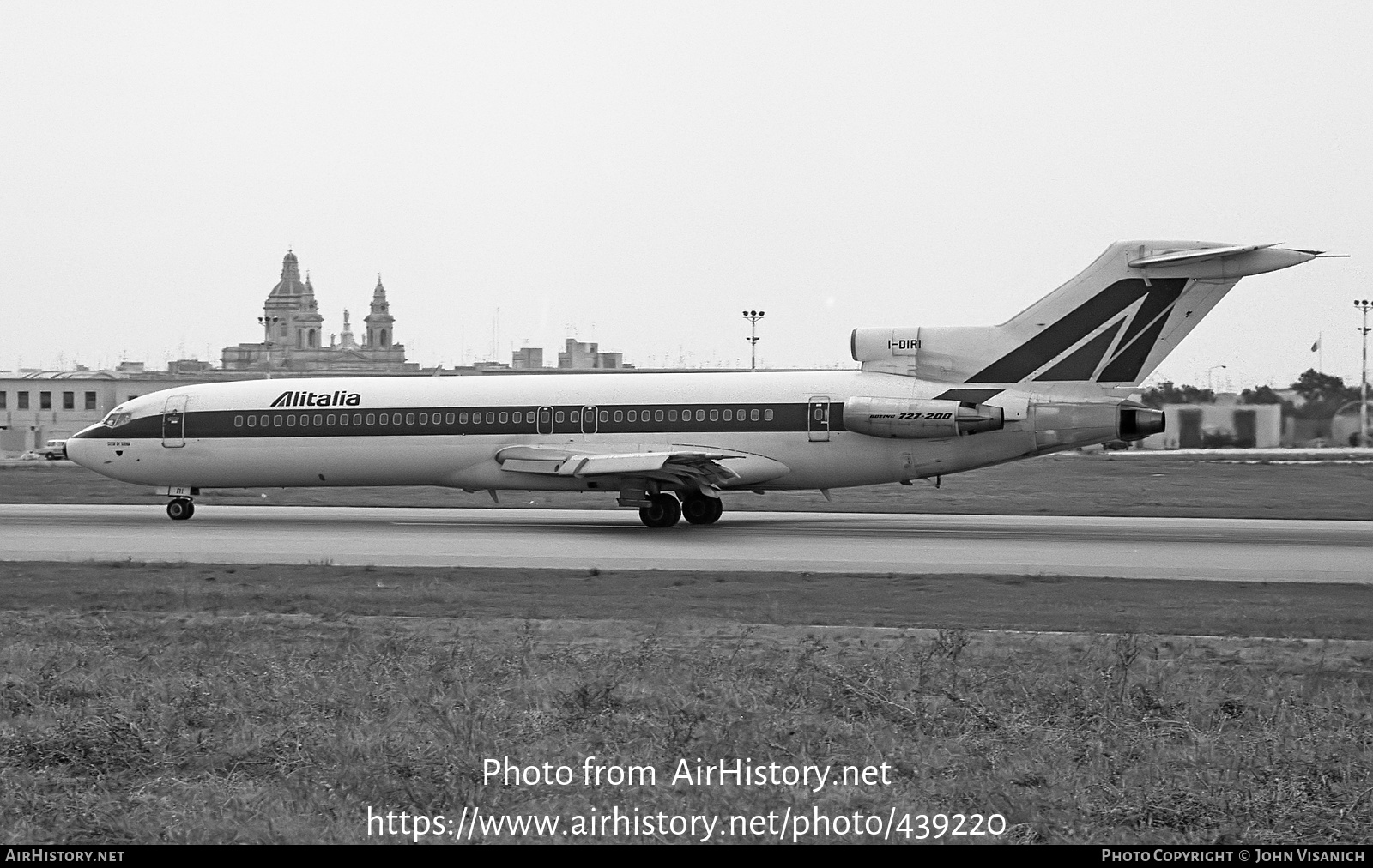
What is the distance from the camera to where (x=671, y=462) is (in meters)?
28.7

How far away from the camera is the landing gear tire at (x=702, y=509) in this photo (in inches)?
1180

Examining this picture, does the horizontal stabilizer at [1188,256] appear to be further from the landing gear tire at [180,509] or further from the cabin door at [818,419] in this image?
the landing gear tire at [180,509]

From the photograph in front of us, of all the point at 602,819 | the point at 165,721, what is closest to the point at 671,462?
the point at 165,721

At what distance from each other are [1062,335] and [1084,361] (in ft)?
2.31

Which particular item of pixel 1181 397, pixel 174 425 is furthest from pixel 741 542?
pixel 1181 397

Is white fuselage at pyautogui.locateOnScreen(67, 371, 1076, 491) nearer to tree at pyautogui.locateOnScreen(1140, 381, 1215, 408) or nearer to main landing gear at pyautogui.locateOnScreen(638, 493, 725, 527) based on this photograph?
main landing gear at pyautogui.locateOnScreen(638, 493, 725, 527)

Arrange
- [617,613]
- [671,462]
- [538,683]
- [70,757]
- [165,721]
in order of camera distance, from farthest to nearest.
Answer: [671,462], [617,613], [538,683], [165,721], [70,757]

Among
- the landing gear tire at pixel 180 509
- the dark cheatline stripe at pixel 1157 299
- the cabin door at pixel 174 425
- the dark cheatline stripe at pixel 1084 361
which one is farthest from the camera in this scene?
the cabin door at pixel 174 425

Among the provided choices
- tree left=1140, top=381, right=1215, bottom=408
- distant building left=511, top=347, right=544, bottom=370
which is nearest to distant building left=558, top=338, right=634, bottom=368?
distant building left=511, top=347, right=544, bottom=370

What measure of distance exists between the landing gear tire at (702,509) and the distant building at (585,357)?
77273mm

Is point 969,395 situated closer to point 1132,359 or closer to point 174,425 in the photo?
point 1132,359

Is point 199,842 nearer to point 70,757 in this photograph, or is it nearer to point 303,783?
point 303,783

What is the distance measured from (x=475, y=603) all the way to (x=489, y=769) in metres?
8.64

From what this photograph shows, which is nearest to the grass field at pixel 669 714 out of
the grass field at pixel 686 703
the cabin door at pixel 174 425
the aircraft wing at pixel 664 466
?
the grass field at pixel 686 703
